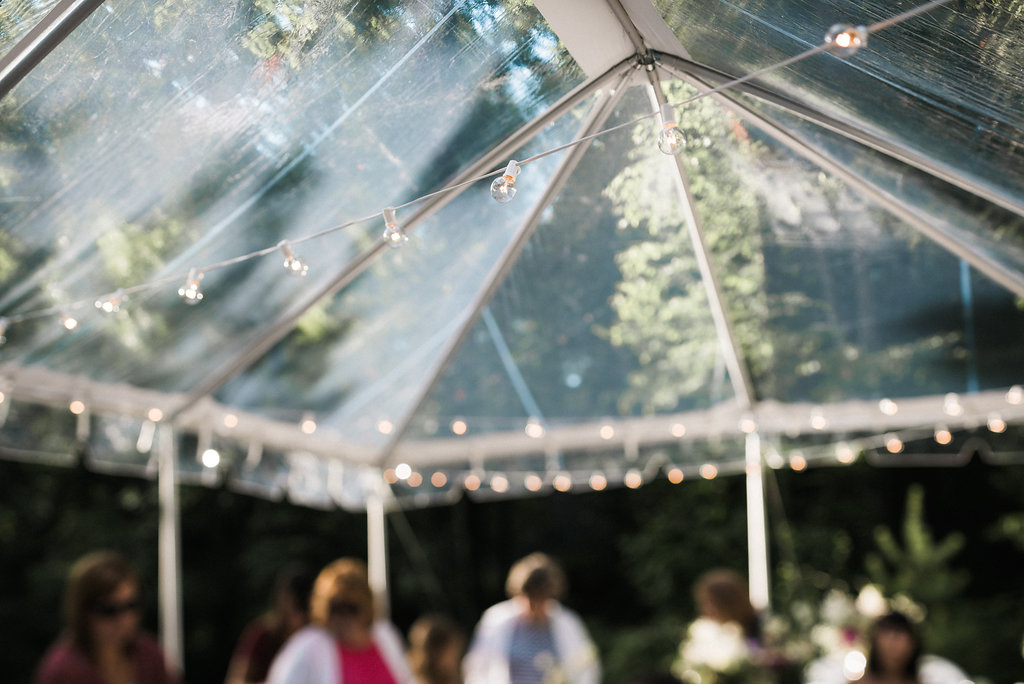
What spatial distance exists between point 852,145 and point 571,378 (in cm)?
217

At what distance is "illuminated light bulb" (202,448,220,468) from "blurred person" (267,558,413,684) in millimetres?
926

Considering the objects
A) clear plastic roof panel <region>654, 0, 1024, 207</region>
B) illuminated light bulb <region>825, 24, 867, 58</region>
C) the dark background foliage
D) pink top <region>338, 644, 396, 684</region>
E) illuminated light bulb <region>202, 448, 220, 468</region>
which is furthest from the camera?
the dark background foliage

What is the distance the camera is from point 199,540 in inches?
449

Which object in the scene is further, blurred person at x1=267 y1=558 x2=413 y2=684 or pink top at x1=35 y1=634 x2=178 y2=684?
blurred person at x1=267 y1=558 x2=413 y2=684

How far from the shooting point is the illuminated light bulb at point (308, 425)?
507 centimetres

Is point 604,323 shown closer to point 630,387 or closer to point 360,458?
point 630,387

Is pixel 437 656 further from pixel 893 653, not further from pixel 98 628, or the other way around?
pixel 893 653

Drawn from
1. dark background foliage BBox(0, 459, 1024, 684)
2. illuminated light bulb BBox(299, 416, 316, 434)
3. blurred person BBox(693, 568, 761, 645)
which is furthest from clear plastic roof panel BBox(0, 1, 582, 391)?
dark background foliage BBox(0, 459, 1024, 684)

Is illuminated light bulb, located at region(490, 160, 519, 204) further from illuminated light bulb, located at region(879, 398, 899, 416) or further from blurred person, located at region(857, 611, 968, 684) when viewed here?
illuminated light bulb, located at region(879, 398, 899, 416)

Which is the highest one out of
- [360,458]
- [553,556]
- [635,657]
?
[553,556]

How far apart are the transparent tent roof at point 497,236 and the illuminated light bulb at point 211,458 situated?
0.05 metres

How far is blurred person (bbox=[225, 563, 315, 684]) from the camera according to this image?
14.7 feet

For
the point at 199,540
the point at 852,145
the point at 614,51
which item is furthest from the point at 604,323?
the point at 199,540

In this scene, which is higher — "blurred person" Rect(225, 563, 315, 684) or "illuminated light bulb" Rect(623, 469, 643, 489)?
"illuminated light bulb" Rect(623, 469, 643, 489)
